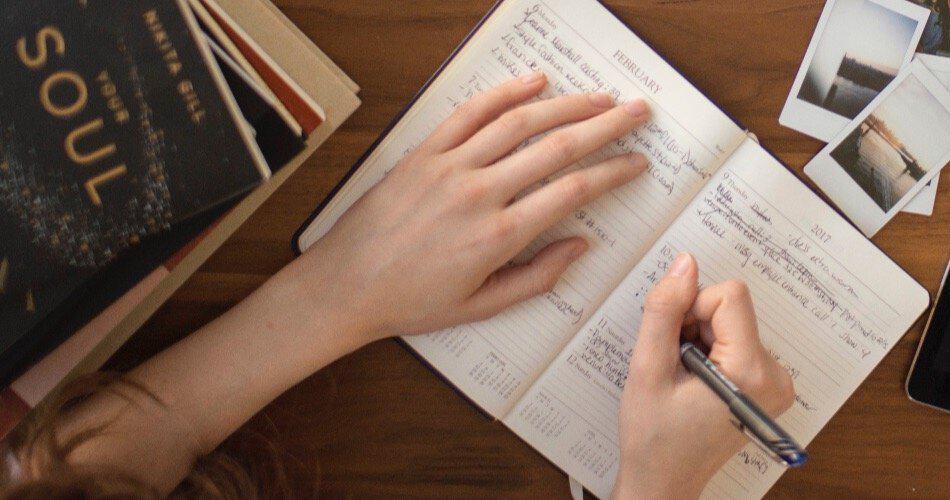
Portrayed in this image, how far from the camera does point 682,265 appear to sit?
64cm

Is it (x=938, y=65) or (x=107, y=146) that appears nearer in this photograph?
(x=107, y=146)

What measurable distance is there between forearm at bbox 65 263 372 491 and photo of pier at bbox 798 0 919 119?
0.52 meters

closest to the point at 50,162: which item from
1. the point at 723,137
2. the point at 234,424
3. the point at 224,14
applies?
the point at 224,14

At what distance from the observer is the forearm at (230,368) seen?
2.09 feet

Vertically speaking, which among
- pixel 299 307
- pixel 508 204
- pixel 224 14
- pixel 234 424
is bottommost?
pixel 234 424

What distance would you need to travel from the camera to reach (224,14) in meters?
0.60

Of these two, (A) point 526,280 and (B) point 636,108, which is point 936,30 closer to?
(B) point 636,108

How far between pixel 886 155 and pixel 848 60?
0.10 m

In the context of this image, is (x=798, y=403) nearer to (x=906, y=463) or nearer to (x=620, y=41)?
(x=906, y=463)

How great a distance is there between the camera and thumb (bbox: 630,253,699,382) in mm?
623

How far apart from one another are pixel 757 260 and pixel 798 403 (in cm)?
16

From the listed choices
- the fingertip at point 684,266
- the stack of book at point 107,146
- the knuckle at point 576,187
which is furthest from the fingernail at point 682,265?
the stack of book at point 107,146

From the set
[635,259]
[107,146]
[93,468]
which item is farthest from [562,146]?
[93,468]

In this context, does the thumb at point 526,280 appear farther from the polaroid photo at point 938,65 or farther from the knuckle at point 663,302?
the polaroid photo at point 938,65
